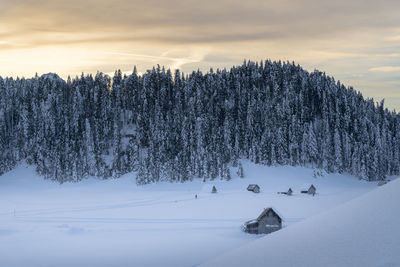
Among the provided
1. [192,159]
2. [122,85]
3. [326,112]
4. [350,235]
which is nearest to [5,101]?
[122,85]

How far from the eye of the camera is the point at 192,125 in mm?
123188

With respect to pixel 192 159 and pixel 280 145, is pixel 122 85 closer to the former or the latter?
pixel 192 159

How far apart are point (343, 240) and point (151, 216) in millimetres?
52724

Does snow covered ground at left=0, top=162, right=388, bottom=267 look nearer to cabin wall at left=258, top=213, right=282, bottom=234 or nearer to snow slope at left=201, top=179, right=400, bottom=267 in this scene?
snow slope at left=201, top=179, right=400, bottom=267

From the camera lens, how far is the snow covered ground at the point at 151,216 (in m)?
37.8

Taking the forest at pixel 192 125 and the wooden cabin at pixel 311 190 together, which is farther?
the forest at pixel 192 125

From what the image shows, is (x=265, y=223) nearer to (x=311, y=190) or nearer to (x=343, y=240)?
(x=311, y=190)

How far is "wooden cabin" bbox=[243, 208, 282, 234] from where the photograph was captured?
4928cm

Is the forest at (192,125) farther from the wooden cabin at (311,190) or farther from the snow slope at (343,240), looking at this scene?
the snow slope at (343,240)

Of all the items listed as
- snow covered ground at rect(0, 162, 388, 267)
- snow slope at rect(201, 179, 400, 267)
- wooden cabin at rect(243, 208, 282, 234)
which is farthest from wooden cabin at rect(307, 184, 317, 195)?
snow slope at rect(201, 179, 400, 267)

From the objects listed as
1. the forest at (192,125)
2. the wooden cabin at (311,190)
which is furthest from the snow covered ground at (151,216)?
the forest at (192,125)

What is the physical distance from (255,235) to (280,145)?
71.3 m

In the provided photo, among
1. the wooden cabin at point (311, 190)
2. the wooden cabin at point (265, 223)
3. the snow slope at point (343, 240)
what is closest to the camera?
the snow slope at point (343, 240)

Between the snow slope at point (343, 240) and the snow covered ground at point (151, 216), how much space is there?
0.10m
